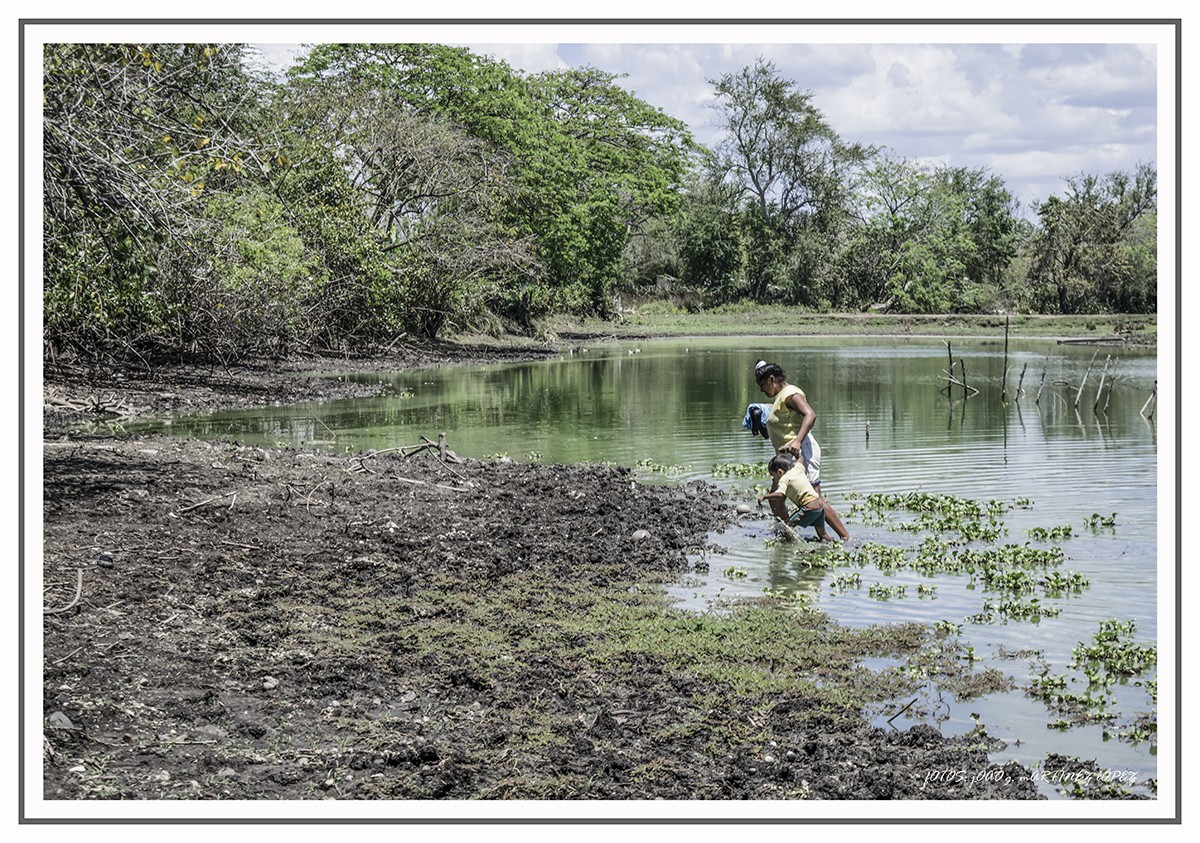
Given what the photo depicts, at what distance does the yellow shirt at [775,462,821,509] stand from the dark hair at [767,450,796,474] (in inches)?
4.3

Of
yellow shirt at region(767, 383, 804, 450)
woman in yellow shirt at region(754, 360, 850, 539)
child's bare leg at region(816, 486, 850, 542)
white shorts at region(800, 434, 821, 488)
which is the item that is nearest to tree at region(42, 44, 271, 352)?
woman in yellow shirt at region(754, 360, 850, 539)

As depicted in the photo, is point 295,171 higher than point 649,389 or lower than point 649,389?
higher

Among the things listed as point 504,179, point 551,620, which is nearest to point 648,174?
point 504,179

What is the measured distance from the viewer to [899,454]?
18422 millimetres

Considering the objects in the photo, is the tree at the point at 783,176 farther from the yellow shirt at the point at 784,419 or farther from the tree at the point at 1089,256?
the yellow shirt at the point at 784,419

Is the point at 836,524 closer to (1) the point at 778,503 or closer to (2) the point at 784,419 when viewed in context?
(1) the point at 778,503

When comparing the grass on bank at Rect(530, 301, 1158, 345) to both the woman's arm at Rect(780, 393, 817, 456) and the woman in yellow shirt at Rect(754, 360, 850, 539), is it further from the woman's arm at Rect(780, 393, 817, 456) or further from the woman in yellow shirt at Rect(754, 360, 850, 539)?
the woman's arm at Rect(780, 393, 817, 456)

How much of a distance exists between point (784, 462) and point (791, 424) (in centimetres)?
40

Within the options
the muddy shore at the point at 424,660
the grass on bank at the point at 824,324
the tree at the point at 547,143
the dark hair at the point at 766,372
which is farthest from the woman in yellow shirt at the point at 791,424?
the grass on bank at the point at 824,324

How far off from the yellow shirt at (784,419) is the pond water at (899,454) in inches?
40.8

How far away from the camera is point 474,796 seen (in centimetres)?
537

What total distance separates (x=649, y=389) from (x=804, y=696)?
2363 centimetres

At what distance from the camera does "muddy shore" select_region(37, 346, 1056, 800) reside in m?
5.59
